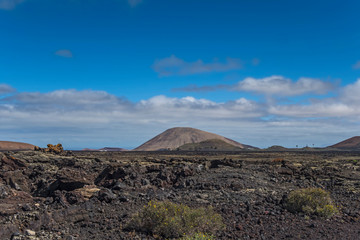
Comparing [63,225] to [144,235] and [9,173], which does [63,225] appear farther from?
[9,173]

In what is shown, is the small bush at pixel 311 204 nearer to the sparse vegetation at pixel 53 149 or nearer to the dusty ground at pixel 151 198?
the dusty ground at pixel 151 198

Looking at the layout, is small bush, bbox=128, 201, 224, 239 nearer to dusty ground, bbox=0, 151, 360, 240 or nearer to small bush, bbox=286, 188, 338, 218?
dusty ground, bbox=0, 151, 360, 240

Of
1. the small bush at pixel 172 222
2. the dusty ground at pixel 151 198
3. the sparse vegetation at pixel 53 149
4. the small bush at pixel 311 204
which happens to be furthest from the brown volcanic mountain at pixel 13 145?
the small bush at pixel 172 222

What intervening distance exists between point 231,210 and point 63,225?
606 centimetres

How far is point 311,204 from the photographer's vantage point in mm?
12828

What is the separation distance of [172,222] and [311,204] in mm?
6466

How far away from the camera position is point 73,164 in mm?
29078

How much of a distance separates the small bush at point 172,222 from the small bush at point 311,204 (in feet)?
14.0

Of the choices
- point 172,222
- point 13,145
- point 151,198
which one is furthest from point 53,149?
point 13,145

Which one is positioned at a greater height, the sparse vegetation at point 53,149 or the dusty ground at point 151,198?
the sparse vegetation at point 53,149

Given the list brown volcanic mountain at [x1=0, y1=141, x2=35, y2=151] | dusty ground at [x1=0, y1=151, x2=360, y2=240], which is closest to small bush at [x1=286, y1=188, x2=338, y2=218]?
dusty ground at [x1=0, y1=151, x2=360, y2=240]

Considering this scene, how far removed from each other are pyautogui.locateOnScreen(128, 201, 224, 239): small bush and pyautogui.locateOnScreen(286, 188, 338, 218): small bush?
428cm

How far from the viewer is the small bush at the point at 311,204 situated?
12250mm

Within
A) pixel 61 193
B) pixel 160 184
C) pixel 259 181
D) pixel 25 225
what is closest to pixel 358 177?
pixel 259 181
